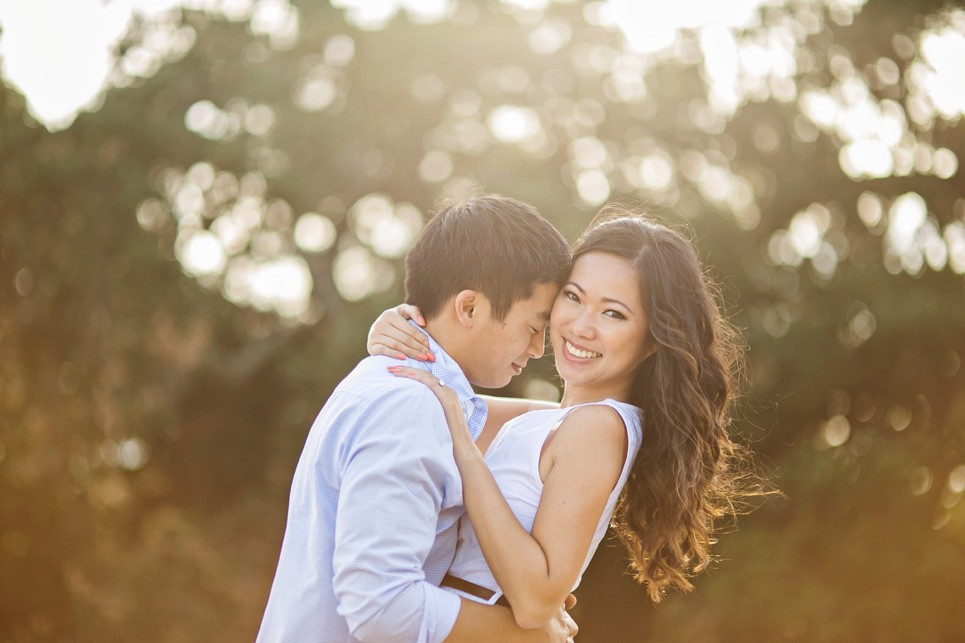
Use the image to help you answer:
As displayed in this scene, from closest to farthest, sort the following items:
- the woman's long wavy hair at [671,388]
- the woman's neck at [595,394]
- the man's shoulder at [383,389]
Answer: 1. the man's shoulder at [383,389]
2. the woman's long wavy hair at [671,388]
3. the woman's neck at [595,394]

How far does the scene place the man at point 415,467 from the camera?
2049 millimetres

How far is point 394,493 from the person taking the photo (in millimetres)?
2041

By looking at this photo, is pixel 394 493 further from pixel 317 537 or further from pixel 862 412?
pixel 862 412

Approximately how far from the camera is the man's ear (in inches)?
100

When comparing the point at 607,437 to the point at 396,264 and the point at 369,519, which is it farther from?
the point at 396,264

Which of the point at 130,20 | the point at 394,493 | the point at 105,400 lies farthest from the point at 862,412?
the point at 394,493

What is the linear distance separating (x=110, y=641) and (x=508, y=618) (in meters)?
9.62

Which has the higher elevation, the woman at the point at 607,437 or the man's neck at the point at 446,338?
the man's neck at the point at 446,338

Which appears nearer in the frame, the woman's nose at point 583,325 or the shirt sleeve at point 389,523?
the shirt sleeve at point 389,523

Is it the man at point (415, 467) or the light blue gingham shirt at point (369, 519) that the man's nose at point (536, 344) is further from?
the light blue gingham shirt at point (369, 519)

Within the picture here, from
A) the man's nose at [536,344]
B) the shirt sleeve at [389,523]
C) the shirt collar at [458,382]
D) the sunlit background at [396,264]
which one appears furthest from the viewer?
the sunlit background at [396,264]

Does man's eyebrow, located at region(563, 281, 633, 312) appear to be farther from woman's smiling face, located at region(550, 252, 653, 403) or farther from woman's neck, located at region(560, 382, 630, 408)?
woman's neck, located at region(560, 382, 630, 408)

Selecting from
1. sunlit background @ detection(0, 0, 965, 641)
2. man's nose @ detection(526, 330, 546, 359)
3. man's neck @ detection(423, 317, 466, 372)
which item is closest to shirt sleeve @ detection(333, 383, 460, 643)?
man's neck @ detection(423, 317, 466, 372)

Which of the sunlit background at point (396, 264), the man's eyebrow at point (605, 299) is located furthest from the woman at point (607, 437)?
the sunlit background at point (396, 264)
